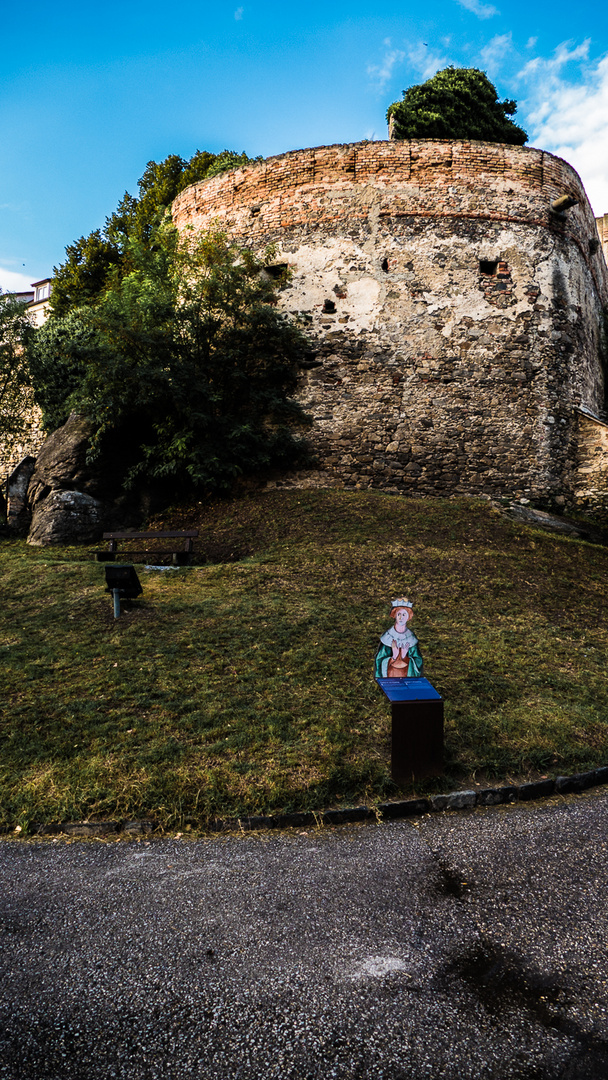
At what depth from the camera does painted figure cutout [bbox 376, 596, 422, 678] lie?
4352 millimetres

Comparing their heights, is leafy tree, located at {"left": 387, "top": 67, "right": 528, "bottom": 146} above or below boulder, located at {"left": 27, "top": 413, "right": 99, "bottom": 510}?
above

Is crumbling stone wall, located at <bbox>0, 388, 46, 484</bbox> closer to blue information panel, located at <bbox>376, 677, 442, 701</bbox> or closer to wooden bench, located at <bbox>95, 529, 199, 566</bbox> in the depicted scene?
wooden bench, located at <bbox>95, 529, 199, 566</bbox>

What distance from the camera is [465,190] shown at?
12781mm

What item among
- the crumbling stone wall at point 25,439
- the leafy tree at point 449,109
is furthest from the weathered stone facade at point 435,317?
the crumbling stone wall at point 25,439

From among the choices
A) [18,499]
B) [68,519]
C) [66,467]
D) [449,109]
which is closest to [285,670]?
[68,519]

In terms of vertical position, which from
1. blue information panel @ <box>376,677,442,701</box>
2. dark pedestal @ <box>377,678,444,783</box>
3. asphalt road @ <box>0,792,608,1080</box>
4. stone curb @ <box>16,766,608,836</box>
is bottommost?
stone curb @ <box>16,766,608,836</box>

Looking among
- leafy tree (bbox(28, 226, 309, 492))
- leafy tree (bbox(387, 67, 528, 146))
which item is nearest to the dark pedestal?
leafy tree (bbox(28, 226, 309, 492))

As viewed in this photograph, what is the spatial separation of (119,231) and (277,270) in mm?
10147

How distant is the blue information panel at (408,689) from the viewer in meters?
4.02

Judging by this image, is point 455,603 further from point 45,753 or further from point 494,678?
point 45,753

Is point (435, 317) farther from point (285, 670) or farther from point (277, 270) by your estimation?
point (285, 670)

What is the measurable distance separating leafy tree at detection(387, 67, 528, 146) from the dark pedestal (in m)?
16.9

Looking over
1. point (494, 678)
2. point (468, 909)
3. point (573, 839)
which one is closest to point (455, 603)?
point (494, 678)

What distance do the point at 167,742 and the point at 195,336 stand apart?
9.70 meters
